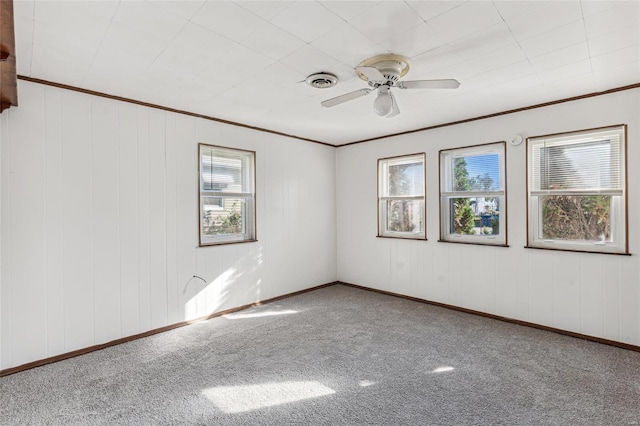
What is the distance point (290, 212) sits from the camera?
4.99 metres

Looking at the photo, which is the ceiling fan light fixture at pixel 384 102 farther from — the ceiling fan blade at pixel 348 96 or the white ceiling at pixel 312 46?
the white ceiling at pixel 312 46

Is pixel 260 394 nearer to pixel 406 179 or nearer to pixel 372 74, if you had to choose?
pixel 372 74

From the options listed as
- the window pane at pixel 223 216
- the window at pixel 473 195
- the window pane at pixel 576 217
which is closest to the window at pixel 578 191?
the window pane at pixel 576 217

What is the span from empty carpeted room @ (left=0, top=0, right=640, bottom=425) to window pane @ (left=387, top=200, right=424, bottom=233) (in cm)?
4

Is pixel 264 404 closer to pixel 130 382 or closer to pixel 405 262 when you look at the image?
pixel 130 382

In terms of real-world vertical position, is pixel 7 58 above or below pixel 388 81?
below

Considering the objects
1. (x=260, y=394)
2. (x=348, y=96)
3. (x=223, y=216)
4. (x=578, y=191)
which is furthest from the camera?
(x=223, y=216)

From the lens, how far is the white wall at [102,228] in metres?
2.71

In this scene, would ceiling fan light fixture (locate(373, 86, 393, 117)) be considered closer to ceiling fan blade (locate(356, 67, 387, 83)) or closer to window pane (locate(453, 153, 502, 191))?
ceiling fan blade (locate(356, 67, 387, 83))

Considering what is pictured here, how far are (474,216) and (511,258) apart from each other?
0.67m

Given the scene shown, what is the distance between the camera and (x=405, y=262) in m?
4.80

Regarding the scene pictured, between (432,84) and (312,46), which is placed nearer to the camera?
(312,46)

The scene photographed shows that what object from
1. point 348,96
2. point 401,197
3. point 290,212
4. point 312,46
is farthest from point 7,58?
point 401,197

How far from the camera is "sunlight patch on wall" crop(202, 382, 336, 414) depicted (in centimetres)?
223
